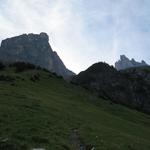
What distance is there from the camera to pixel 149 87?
18075 cm

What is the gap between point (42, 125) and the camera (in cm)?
3625

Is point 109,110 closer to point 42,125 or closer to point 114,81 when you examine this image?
point 42,125

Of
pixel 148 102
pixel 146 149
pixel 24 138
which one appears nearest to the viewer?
pixel 24 138

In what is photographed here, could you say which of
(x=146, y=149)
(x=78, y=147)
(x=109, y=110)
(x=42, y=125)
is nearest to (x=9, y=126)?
(x=42, y=125)

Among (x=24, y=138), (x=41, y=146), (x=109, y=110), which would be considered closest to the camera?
(x=41, y=146)

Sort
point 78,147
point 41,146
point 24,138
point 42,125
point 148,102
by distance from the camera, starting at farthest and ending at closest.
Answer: point 148,102 < point 42,125 < point 78,147 < point 24,138 < point 41,146

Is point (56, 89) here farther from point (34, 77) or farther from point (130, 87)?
point (130, 87)

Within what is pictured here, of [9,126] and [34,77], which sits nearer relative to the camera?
[9,126]

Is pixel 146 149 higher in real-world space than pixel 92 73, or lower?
lower

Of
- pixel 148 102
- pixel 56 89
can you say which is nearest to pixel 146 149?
pixel 56 89

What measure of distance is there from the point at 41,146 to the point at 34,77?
7681 centimetres

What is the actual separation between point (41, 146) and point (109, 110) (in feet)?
204

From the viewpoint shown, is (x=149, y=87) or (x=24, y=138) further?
Result: (x=149, y=87)

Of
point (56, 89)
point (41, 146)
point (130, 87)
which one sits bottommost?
point (41, 146)
